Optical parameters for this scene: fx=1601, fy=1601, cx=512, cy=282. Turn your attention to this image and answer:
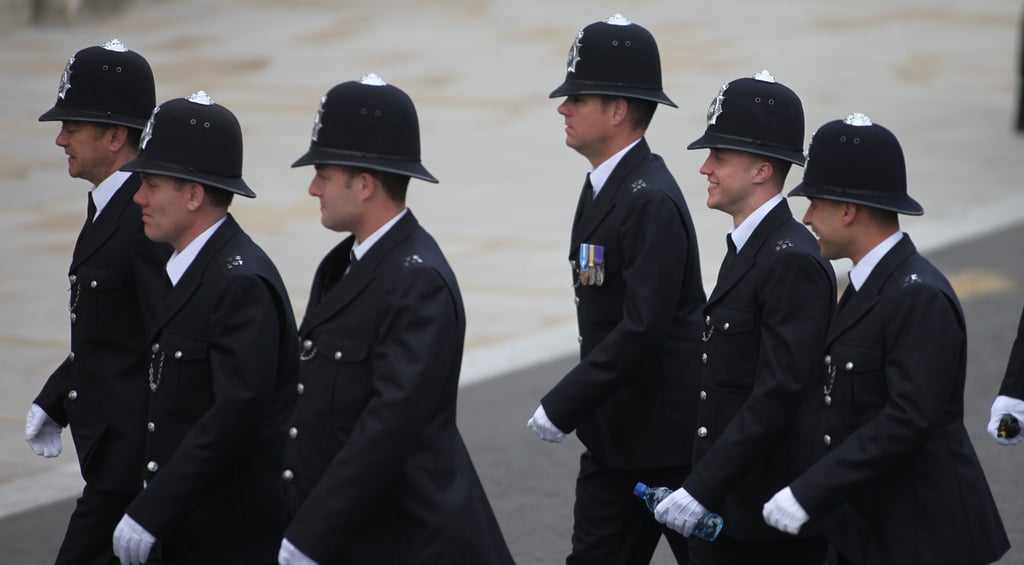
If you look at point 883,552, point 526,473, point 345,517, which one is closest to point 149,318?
point 345,517

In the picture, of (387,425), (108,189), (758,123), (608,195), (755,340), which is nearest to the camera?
(387,425)

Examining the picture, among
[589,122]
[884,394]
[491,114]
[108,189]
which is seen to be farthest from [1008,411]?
[491,114]

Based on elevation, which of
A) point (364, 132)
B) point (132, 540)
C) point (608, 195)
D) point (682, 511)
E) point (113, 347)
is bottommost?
point (132, 540)

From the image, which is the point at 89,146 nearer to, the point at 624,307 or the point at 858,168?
the point at 624,307

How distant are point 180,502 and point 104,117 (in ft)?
5.03

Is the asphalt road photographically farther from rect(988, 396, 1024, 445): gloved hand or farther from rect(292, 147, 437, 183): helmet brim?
rect(292, 147, 437, 183): helmet brim

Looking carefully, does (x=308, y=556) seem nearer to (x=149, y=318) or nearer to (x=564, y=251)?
(x=149, y=318)

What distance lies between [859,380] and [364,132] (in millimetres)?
1639

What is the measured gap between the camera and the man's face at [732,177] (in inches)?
208

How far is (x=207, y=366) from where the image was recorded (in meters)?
4.95

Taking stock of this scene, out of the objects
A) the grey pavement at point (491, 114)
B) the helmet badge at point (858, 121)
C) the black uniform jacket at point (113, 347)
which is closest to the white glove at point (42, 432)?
the black uniform jacket at point (113, 347)

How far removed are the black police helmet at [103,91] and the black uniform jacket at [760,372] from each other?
7.01 feet

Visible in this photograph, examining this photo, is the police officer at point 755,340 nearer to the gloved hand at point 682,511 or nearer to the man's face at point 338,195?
the gloved hand at point 682,511

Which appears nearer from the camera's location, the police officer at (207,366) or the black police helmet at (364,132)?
the black police helmet at (364,132)
